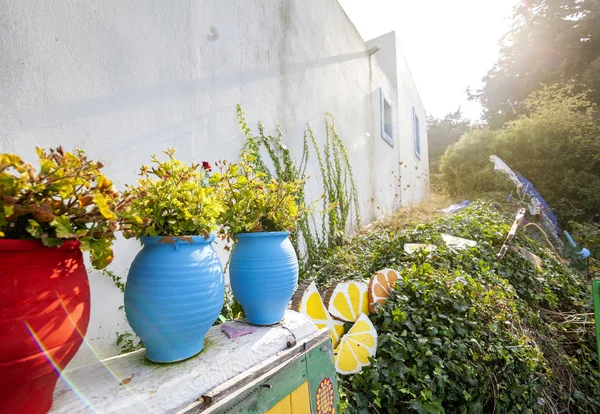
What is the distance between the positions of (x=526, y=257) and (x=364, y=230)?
1.90 m

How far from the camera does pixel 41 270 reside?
Answer: 565 millimetres

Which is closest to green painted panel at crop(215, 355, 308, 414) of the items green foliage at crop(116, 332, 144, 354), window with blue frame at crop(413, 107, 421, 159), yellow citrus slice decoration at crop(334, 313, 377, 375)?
yellow citrus slice decoration at crop(334, 313, 377, 375)

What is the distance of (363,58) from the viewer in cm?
514

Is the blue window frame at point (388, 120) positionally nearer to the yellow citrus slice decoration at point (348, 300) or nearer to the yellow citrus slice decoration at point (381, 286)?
the yellow citrus slice decoration at point (381, 286)

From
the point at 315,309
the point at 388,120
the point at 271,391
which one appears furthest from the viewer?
the point at 388,120

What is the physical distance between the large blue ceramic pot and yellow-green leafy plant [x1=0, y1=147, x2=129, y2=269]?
537 millimetres

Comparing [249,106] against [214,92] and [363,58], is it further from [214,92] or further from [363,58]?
[363,58]

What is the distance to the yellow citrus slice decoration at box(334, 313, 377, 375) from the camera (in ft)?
5.85

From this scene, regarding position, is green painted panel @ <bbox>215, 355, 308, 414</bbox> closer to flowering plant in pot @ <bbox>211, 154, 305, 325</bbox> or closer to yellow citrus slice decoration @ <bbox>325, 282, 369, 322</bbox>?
flowering plant in pot @ <bbox>211, 154, 305, 325</bbox>

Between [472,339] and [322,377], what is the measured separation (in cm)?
124

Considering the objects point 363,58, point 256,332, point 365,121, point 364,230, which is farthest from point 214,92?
point 363,58

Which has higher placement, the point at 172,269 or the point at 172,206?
the point at 172,206

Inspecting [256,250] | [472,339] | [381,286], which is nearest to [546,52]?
[381,286]

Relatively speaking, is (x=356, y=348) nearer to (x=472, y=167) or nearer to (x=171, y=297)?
(x=171, y=297)
